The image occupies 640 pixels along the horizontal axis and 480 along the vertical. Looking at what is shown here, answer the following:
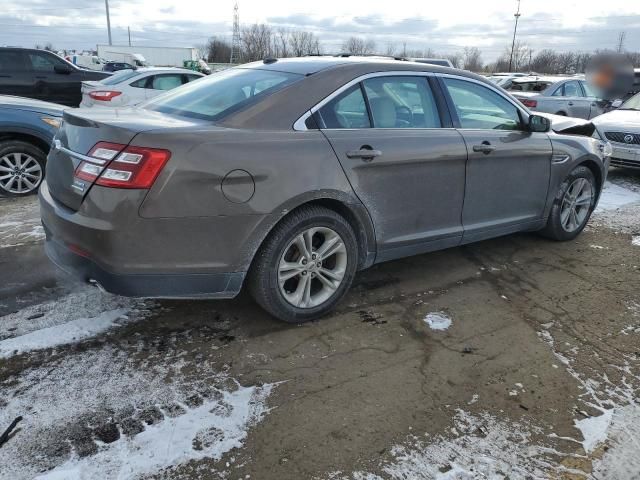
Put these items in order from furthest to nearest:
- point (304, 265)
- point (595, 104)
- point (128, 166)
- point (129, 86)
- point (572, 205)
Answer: point (595, 104)
point (129, 86)
point (572, 205)
point (304, 265)
point (128, 166)

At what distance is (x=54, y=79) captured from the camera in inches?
452

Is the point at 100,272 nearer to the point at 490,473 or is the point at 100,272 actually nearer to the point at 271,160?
the point at 271,160

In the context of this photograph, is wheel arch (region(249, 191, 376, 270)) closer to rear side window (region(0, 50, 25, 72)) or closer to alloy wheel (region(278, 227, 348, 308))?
alloy wheel (region(278, 227, 348, 308))

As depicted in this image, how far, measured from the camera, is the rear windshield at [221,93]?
323 cm

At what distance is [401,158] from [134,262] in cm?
181

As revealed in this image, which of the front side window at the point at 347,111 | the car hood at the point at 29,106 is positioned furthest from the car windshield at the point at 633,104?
the car hood at the point at 29,106

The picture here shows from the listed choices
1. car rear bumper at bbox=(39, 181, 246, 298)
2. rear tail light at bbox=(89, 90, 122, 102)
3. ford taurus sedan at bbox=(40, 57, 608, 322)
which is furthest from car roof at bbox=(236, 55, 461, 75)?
rear tail light at bbox=(89, 90, 122, 102)

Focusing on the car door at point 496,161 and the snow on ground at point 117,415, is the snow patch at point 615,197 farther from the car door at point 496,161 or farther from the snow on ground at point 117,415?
the snow on ground at point 117,415

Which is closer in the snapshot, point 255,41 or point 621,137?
point 621,137

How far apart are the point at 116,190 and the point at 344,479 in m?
1.73

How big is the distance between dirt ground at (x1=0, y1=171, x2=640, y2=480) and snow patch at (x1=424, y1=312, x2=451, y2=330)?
0.5 inches

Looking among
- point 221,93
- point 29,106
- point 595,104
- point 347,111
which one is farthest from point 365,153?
point 595,104

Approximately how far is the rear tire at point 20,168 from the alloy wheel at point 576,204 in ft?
18.4

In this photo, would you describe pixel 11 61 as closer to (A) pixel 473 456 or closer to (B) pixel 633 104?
(A) pixel 473 456
